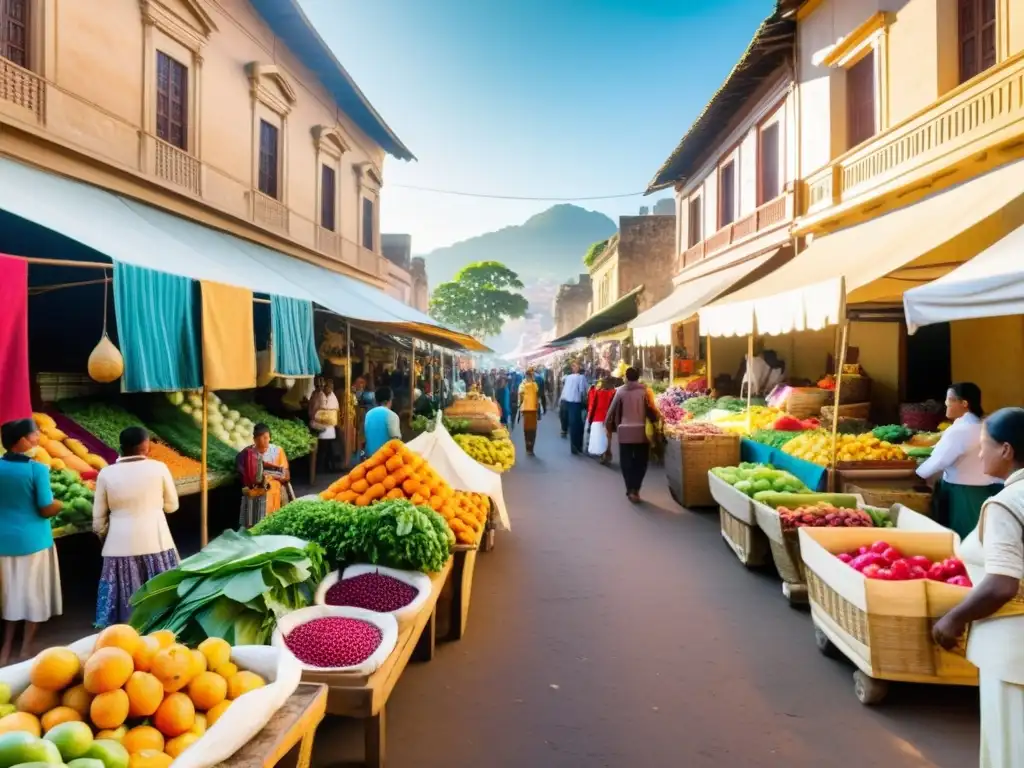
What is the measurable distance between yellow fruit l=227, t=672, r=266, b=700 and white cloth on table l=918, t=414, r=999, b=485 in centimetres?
513

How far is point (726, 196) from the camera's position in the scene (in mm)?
17516

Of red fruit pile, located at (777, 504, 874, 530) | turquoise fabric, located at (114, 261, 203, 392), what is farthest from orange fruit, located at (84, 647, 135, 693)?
red fruit pile, located at (777, 504, 874, 530)

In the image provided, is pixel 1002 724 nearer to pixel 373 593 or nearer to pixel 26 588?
pixel 373 593

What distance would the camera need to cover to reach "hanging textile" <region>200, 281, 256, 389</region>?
527 centimetres

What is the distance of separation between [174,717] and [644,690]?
105 inches

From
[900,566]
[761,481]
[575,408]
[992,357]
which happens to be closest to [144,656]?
[900,566]

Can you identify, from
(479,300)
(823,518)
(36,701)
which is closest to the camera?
(36,701)

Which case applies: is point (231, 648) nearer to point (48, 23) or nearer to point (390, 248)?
point (48, 23)

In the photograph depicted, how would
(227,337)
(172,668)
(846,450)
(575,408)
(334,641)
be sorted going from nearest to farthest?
1. (172,668)
2. (334,641)
3. (227,337)
4. (846,450)
5. (575,408)

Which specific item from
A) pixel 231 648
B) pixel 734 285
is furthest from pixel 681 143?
pixel 231 648

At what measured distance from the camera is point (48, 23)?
811 cm

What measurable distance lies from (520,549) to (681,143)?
15428 mm

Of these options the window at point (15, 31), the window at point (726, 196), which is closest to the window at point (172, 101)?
the window at point (15, 31)

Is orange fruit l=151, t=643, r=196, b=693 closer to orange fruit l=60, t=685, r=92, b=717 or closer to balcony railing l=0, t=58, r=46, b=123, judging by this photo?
orange fruit l=60, t=685, r=92, b=717
